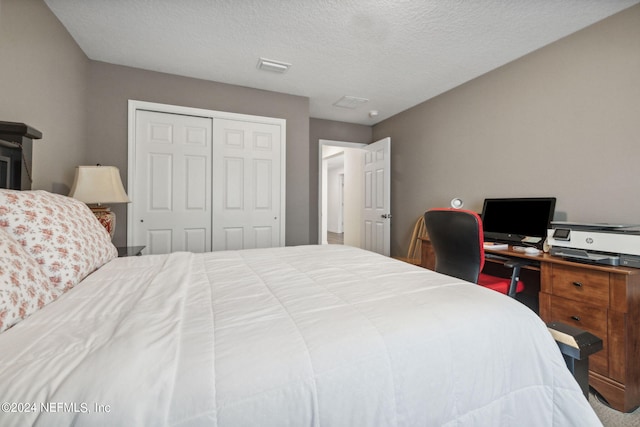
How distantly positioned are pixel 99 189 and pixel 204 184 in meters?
1.14

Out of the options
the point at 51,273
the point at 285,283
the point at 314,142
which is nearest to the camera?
the point at 51,273

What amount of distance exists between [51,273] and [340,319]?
1.11 m

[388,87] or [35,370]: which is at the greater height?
[388,87]

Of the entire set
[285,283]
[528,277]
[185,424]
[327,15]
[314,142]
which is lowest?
[528,277]

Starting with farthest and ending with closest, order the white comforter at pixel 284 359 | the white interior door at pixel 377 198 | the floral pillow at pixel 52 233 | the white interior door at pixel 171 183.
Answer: the white interior door at pixel 377 198 < the white interior door at pixel 171 183 < the floral pillow at pixel 52 233 < the white comforter at pixel 284 359

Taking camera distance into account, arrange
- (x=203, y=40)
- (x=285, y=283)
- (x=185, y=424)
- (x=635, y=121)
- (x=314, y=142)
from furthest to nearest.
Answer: (x=314, y=142)
(x=203, y=40)
(x=635, y=121)
(x=285, y=283)
(x=185, y=424)

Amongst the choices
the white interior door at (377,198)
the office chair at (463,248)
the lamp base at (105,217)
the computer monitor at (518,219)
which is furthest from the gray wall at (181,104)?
the computer monitor at (518,219)

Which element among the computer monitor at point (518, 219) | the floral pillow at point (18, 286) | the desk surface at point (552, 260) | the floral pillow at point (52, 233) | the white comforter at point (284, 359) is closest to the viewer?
the white comforter at point (284, 359)

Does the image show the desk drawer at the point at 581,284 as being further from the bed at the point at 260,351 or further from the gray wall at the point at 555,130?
the bed at the point at 260,351

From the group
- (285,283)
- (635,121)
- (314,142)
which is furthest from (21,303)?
(314,142)

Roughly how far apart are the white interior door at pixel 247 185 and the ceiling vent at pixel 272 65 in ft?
2.32

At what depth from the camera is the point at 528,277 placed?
2.44 meters

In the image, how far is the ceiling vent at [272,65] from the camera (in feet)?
8.78

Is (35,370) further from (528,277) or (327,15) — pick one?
(528,277)
